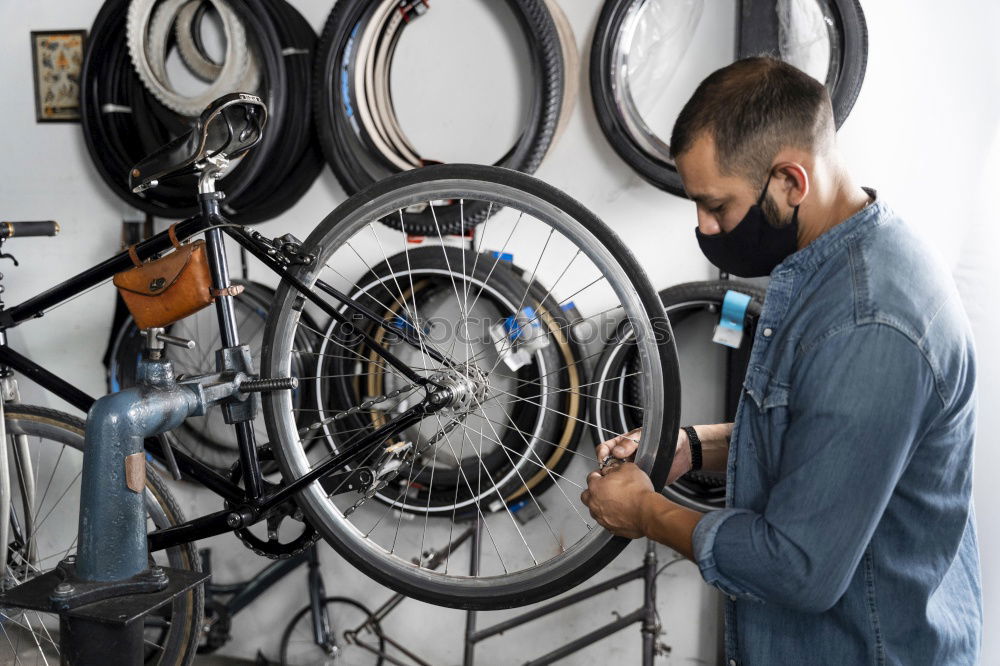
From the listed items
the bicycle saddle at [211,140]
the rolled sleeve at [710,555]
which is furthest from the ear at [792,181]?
the bicycle saddle at [211,140]

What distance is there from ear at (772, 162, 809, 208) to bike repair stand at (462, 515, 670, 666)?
1059 mm

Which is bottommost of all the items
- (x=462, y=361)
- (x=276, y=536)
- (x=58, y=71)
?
(x=276, y=536)

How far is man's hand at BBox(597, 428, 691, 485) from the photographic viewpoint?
3.38 ft

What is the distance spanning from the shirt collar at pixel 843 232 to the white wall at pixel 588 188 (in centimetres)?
84

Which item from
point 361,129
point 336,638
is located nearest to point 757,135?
point 361,129

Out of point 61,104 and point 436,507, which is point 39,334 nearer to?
point 61,104

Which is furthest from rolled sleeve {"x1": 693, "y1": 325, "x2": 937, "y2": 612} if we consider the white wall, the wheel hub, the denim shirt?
the white wall

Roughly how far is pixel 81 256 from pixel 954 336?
2184 millimetres

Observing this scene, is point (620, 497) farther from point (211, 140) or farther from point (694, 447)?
point (211, 140)

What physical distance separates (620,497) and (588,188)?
3.15 ft

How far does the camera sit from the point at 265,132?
5.52 feet

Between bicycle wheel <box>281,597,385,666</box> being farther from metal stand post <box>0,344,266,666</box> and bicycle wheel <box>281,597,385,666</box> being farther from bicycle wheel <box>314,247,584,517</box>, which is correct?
metal stand post <box>0,344,266,666</box>

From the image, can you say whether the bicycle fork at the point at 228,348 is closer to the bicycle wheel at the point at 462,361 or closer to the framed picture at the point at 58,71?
the bicycle wheel at the point at 462,361

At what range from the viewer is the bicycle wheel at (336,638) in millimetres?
1939
